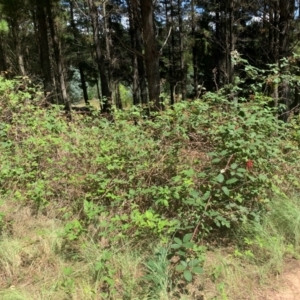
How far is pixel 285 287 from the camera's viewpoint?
2.41 m

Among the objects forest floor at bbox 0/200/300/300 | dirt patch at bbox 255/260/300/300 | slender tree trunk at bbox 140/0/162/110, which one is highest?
slender tree trunk at bbox 140/0/162/110

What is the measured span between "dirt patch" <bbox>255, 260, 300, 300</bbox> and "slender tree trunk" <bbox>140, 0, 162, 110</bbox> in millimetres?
3583

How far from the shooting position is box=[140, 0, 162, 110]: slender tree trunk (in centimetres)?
556

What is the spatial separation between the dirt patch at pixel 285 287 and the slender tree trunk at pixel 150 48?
3.58 m

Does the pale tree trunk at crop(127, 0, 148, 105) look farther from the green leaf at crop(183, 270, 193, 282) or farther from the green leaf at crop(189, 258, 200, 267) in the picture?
the green leaf at crop(183, 270, 193, 282)

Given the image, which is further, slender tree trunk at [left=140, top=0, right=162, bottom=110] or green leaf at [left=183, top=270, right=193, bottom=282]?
slender tree trunk at [left=140, top=0, right=162, bottom=110]

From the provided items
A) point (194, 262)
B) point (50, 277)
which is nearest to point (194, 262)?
point (194, 262)

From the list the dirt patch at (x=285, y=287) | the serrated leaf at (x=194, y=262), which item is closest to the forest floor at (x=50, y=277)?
the dirt patch at (x=285, y=287)

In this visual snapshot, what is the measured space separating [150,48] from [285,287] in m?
4.58

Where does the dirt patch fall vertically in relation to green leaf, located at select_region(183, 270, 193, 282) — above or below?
below

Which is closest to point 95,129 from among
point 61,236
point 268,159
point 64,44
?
point 61,236

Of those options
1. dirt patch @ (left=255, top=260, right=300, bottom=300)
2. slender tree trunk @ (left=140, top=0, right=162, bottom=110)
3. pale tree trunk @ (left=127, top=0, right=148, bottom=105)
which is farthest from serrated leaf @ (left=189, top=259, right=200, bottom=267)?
pale tree trunk @ (left=127, top=0, right=148, bottom=105)

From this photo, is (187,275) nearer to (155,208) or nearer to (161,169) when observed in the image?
(155,208)

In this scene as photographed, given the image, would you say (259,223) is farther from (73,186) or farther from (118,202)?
(73,186)
